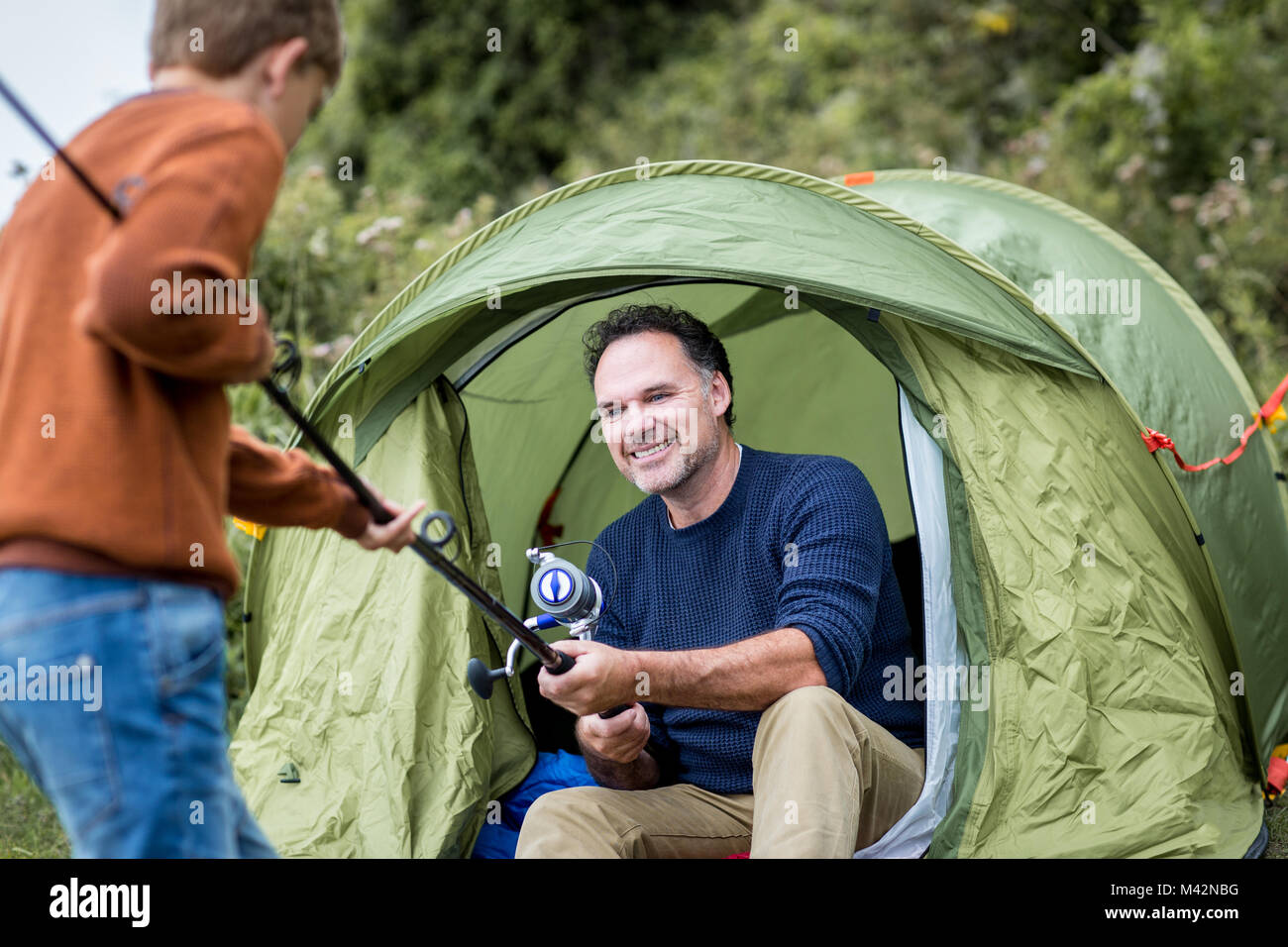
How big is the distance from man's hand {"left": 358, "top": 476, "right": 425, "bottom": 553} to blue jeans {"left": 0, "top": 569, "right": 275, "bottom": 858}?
11.1 inches

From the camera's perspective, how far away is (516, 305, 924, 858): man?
83.5 inches

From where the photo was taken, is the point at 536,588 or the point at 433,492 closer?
the point at 536,588

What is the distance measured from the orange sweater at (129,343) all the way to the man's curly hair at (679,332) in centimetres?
139

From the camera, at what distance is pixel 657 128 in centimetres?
885

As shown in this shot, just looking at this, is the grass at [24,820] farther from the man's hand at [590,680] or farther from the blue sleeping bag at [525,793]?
the man's hand at [590,680]

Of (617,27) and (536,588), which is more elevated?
(617,27)

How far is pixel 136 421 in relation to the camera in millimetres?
1324

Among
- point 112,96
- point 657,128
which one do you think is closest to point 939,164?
point 112,96

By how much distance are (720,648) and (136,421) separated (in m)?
1.15

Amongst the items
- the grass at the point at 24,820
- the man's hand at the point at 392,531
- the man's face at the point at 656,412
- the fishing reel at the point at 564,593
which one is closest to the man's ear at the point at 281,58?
the man's hand at the point at 392,531

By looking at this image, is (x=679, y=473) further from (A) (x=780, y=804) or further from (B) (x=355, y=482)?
(B) (x=355, y=482)
